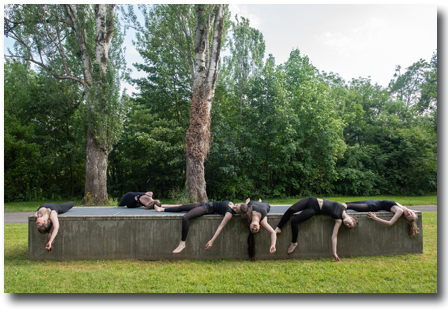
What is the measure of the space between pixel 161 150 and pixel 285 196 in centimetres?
905

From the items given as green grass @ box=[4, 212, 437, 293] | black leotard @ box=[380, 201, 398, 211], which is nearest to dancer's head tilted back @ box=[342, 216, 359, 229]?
green grass @ box=[4, 212, 437, 293]

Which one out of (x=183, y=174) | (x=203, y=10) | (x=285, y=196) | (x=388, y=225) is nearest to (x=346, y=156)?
(x=285, y=196)

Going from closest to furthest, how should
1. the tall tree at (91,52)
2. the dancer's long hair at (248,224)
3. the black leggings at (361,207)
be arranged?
the dancer's long hair at (248,224)
the black leggings at (361,207)
the tall tree at (91,52)

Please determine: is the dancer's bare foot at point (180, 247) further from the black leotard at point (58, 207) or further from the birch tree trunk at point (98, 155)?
the birch tree trunk at point (98, 155)

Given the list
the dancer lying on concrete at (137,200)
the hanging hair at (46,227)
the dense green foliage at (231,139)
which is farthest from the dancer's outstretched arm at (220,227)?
the dense green foliage at (231,139)

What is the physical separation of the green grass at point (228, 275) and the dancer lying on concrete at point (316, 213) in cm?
47

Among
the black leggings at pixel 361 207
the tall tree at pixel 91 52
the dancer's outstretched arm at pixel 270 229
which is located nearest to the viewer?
the dancer's outstretched arm at pixel 270 229

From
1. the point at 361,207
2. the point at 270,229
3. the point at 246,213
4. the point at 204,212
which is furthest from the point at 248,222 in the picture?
the point at 361,207

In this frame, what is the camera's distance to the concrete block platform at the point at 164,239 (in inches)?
206

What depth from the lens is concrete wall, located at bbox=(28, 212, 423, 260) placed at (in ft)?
17.2

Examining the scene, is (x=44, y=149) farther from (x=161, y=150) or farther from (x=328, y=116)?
(x=328, y=116)

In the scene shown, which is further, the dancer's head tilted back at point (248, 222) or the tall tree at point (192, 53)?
the tall tree at point (192, 53)

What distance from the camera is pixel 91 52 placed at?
44.0 feet

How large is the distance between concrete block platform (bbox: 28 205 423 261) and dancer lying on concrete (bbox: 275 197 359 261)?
0.15 metres
